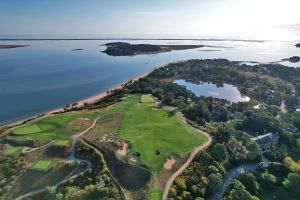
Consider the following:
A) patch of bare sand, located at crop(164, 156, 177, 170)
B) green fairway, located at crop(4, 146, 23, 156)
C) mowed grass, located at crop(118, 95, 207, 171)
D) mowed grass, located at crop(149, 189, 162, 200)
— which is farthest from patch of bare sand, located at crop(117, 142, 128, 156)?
green fairway, located at crop(4, 146, 23, 156)

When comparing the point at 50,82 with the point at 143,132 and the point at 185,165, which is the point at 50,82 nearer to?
the point at 143,132

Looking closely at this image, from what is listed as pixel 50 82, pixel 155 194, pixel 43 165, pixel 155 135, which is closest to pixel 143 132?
pixel 155 135

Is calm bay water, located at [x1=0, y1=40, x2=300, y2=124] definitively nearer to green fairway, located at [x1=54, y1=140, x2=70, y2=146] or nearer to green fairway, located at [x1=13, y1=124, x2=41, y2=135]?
green fairway, located at [x1=13, y1=124, x2=41, y2=135]

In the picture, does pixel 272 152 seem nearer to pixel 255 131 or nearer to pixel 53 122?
pixel 255 131

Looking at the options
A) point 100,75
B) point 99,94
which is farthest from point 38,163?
point 100,75

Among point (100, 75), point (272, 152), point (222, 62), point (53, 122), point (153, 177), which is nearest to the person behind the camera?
point (153, 177)
